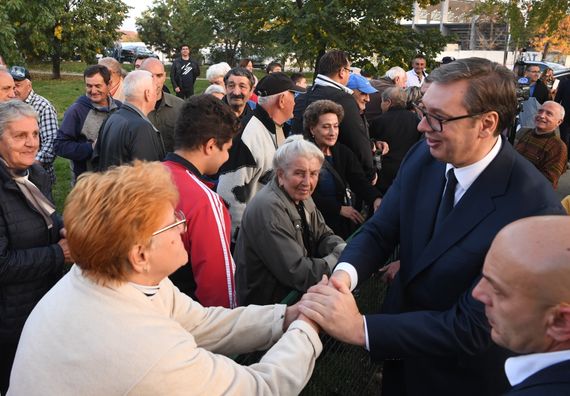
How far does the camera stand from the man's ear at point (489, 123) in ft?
6.59

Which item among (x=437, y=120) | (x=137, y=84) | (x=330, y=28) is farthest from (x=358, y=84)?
(x=330, y=28)

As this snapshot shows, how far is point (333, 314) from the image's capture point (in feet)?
6.81

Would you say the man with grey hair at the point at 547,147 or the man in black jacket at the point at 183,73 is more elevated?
the man with grey hair at the point at 547,147

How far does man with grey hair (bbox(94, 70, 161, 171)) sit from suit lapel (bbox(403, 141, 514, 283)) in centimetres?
296

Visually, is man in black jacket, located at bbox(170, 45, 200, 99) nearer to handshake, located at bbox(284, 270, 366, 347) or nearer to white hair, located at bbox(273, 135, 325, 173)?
white hair, located at bbox(273, 135, 325, 173)

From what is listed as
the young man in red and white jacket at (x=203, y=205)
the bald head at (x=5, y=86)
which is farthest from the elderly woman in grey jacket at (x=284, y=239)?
the bald head at (x=5, y=86)

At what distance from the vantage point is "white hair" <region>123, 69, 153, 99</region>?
181 inches

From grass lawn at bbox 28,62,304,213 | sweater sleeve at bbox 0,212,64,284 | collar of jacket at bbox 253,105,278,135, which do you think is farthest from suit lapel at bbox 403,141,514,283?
grass lawn at bbox 28,62,304,213

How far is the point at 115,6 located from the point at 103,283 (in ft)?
100.0

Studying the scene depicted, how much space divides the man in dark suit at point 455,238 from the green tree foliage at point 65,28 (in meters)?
22.5

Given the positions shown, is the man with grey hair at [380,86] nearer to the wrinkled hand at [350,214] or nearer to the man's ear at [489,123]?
the wrinkled hand at [350,214]

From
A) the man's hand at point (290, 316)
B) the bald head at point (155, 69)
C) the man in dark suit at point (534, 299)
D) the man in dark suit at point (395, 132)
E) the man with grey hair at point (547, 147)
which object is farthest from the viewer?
the bald head at point (155, 69)

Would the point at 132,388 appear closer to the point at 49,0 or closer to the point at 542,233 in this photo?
the point at 542,233

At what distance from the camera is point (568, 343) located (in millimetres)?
1264
